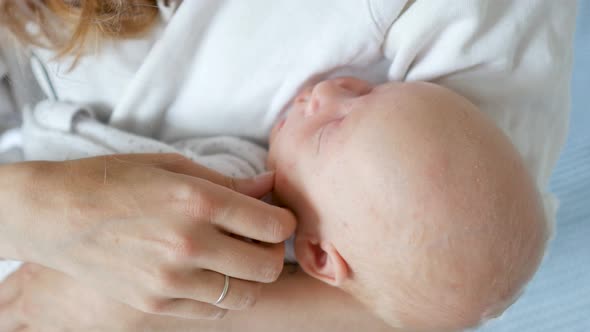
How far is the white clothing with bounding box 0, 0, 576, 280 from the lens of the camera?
85 cm

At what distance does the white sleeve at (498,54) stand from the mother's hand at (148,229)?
356 millimetres

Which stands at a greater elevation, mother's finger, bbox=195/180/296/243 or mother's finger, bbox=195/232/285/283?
mother's finger, bbox=195/180/296/243

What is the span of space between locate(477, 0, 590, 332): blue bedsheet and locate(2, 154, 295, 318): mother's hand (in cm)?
94

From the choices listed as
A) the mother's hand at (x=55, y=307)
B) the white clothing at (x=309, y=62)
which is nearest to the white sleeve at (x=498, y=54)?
the white clothing at (x=309, y=62)

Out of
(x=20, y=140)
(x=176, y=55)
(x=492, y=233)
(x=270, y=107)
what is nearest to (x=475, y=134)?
(x=492, y=233)

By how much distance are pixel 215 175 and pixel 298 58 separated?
26cm

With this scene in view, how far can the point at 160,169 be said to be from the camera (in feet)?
2.57

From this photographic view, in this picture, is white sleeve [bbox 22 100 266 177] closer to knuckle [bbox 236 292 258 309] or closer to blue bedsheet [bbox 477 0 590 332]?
knuckle [bbox 236 292 258 309]

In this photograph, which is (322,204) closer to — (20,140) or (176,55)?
(176,55)

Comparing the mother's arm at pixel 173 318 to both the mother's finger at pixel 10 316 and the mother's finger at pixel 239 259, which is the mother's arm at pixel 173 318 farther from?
the mother's finger at pixel 239 259

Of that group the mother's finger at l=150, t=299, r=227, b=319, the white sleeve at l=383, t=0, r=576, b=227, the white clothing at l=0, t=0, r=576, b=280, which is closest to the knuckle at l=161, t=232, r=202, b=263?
the mother's finger at l=150, t=299, r=227, b=319

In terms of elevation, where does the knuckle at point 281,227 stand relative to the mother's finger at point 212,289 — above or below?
above

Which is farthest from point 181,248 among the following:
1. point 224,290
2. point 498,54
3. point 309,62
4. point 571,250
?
point 571,250

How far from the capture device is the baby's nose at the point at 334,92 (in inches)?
33.4
